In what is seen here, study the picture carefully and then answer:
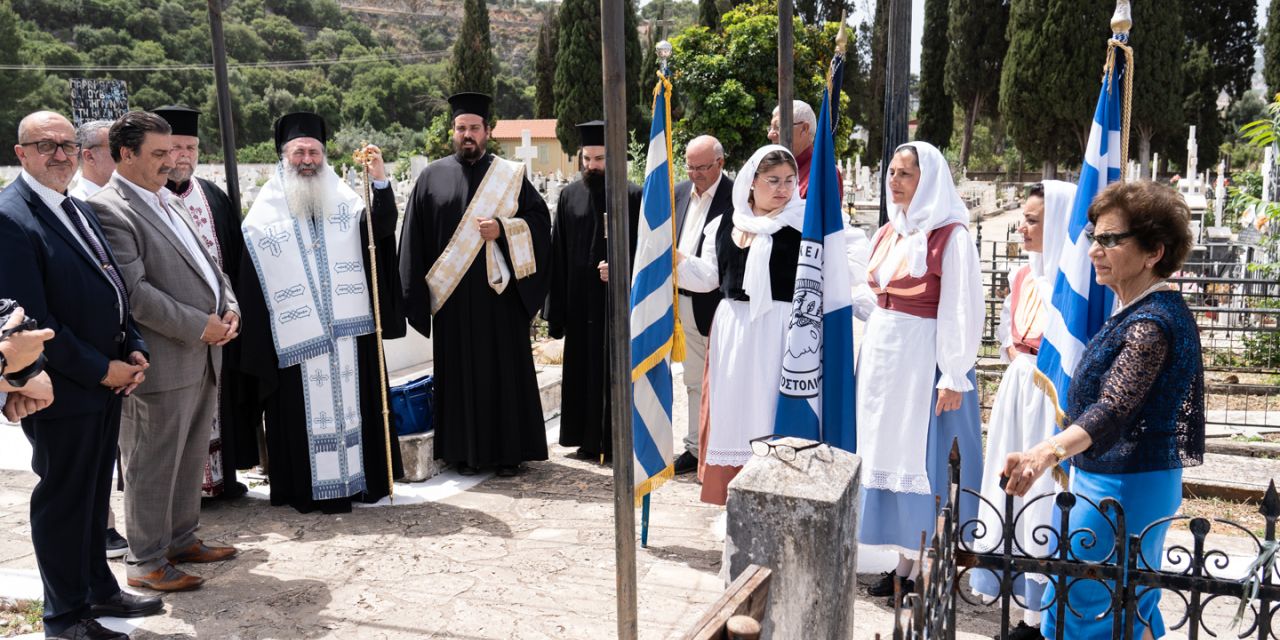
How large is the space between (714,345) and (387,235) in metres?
2.09

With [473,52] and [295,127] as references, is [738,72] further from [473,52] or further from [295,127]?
A: [473,52]

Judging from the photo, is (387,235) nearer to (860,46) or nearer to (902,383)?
(902,383)

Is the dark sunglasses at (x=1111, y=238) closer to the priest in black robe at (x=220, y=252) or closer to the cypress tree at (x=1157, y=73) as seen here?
the priest in black robe at (x=220, y=252)

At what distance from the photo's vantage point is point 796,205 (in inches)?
182

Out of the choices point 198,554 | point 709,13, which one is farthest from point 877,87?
Answer: point 198,554

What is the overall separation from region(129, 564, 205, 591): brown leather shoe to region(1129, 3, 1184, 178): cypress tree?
31.6 meters

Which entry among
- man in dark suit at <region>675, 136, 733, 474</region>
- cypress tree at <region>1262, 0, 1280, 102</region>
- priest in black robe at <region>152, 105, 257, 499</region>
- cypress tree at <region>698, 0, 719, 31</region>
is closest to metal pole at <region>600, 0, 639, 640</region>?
man in dark suit at <region>675, 136, 733, 474</region>

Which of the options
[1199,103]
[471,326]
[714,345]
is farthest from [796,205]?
[1199,103]

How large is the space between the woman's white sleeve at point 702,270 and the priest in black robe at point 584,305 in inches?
51.1

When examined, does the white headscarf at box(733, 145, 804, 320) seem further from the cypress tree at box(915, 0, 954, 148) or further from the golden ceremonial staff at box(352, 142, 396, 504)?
the cypress tree at box(915, 0, 954, 148)

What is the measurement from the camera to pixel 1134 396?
9.42 ft

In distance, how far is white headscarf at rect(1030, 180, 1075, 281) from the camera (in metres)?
4.00

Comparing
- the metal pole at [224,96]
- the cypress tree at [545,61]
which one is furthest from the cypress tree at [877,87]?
the metal pole at [224,96]

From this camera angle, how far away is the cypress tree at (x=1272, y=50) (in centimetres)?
3039
